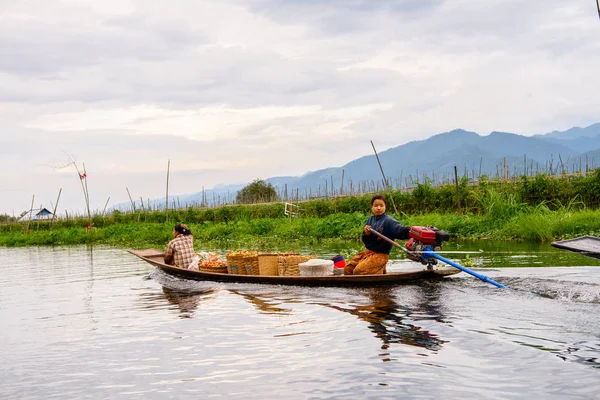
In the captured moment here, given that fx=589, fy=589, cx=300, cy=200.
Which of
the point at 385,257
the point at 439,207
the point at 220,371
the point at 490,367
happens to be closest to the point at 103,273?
the point at 385,257

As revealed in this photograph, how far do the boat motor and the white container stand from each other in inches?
47.2

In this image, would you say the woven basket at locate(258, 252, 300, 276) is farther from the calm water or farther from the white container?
the white container

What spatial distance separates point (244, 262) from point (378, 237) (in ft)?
7.52

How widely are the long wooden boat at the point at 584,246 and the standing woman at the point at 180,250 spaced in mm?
6032

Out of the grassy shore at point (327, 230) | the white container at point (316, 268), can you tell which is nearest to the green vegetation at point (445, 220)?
the grassy shore at point (327, 230)

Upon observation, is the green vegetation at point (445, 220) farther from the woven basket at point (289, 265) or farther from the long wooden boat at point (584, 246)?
the woven basket at point (289, 265)

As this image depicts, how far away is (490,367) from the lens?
4.39 m

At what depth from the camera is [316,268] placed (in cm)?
809

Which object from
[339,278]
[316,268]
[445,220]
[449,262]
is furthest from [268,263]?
[445,220]

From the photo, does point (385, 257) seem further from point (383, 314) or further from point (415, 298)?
point (383, 314)

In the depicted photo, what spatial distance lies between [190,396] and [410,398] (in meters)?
1.52

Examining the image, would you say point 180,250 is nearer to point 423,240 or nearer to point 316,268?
point 316,268

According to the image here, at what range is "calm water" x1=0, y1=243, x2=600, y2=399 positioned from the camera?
4.20 m

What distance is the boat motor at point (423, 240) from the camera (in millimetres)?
7301
